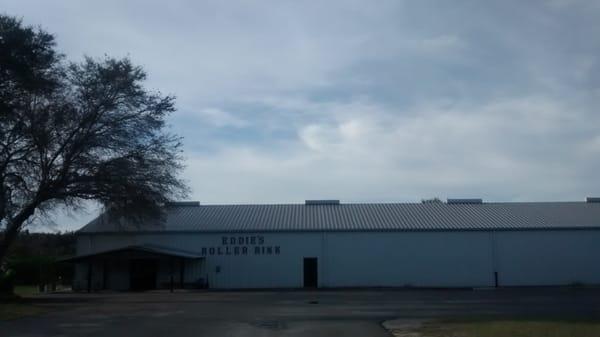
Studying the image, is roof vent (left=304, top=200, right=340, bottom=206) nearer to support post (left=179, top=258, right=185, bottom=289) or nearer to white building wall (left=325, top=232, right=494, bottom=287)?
white building wall (left=325, top=232, right=494, bottom=287)

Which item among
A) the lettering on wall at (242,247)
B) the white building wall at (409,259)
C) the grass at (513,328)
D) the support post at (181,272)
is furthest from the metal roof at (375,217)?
the grass at (513,328)

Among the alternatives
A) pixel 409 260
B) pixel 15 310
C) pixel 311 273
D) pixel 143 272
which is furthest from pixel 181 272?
pixel 15 310

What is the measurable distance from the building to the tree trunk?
15951 millimetres

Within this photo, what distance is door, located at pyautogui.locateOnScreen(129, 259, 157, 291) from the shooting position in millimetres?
54906

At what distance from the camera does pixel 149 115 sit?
39188 millimetres

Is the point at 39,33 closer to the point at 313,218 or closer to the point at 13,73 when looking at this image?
the point at 13,73

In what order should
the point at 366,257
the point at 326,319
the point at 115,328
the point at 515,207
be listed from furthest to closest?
the point at 515,207 < the point at 366,257 < the point at 326,319 < the point at 115,328

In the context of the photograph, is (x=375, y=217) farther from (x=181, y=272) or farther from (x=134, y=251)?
(x=134, y=251)

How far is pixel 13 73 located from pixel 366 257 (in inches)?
1296

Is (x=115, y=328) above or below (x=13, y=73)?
below

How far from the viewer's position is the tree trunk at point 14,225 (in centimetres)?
3656

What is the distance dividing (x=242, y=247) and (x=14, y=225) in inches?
837

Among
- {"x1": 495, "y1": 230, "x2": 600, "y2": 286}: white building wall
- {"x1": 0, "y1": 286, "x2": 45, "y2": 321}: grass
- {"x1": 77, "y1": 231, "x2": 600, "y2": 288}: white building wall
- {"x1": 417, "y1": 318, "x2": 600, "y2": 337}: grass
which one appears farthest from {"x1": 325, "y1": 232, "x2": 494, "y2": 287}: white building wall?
{"x1": 417, "y1": 318, "x2": 600, "y2": 337}: grass

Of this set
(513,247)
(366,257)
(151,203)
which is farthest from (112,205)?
(513,247)
